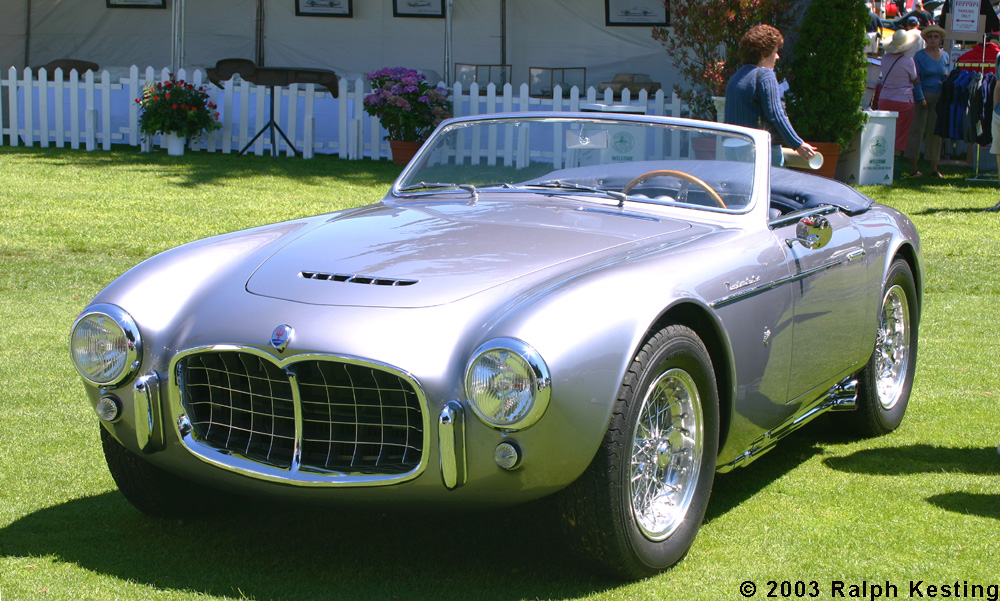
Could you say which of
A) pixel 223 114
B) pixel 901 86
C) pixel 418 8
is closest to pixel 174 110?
pixel 223 114

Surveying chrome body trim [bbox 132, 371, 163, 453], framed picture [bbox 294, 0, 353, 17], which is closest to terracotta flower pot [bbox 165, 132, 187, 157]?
framed picture [bbox 294, 0, 353, 17]

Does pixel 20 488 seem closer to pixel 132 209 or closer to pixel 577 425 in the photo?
pixel 577 425

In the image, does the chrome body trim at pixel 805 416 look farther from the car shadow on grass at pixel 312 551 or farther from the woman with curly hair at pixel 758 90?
the woman with curly hair at pixel 758 90

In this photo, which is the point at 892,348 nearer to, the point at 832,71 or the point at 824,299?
the point at 824,299

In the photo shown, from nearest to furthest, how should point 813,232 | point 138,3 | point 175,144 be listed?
point 813,232 → point 175,144 → point 138,3

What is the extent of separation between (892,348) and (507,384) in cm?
278

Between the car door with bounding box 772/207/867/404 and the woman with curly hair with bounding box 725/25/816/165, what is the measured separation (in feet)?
8.44

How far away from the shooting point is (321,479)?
279 centimetres

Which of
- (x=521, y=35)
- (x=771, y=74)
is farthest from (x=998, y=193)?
(x=521, y=35)

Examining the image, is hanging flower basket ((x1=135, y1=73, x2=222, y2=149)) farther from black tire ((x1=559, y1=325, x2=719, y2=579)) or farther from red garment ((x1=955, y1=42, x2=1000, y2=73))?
black tire ((x1=559, y1=325, x2=719, y2=579))

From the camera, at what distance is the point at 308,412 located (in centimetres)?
286

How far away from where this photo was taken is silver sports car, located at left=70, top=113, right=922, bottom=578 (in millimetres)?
2680

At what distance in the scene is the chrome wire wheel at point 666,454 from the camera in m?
2.99

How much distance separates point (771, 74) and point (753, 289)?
12.2 feet
